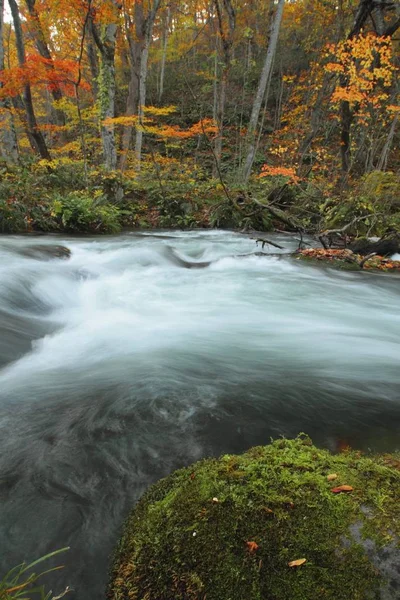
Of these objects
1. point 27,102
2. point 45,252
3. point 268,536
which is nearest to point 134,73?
point 27,102

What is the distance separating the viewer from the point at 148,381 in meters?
3.11

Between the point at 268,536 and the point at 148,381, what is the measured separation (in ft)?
6.46

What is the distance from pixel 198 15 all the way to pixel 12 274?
3267cm

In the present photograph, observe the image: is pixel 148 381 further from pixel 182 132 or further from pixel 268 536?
pixel 182 132

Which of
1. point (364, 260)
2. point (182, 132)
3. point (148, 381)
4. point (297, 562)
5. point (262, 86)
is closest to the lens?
point (297, 562)

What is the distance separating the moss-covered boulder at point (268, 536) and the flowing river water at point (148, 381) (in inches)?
17.2

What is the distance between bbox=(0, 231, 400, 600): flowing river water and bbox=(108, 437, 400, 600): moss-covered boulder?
17.2 inches

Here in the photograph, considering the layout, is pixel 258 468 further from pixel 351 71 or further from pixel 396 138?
pixel 396 138

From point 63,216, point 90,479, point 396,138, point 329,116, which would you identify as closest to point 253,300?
point 90,479

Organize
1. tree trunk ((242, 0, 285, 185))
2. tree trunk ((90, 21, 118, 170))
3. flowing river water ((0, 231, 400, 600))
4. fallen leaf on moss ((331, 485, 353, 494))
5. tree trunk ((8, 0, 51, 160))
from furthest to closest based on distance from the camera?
tree trunk ((8, 0, 51, 160)) → tree trunk ((242, 0, 285, 185)) → tree trunk ((90, 21, 118, 170)) → flowing river water ((0, 231, 400, 600)) → fallen leaf on moss ((331, 485, 353, 494))

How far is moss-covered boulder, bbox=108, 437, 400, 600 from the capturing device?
1.15 m

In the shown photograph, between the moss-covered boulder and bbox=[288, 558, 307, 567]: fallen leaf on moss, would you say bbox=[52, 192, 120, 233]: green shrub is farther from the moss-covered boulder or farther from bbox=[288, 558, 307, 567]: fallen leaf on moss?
bbox=[288, 558, 307, 567]: fallen leaf on moss

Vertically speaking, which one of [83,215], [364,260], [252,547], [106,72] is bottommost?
[364,260]

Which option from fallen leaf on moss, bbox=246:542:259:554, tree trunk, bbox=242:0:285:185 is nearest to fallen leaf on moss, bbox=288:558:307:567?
fallen leaf on moss, bbox=246:542:259:554
